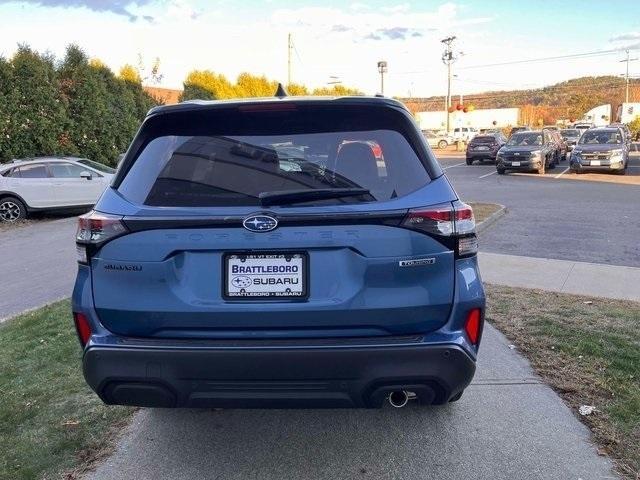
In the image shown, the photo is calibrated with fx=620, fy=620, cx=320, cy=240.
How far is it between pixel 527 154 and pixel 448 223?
24.0 metres

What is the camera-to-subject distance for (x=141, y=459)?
343 centimetres

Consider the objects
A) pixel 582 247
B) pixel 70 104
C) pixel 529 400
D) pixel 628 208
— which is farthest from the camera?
pixel 70 104

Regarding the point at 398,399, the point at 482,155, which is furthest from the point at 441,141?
the point at 398,399

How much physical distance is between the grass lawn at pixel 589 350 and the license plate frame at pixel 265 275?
1.96m

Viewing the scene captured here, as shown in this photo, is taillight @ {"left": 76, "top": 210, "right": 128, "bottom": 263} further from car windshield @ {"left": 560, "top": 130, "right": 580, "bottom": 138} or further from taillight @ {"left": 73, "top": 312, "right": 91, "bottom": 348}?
car windshield @ {"left": 560, "top": 130, "right": 580, "bottom": 138}

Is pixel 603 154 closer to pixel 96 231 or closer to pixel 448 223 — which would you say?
pixel 448 223

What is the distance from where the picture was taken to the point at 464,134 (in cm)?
6150

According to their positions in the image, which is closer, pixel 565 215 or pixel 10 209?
pixel 565 215

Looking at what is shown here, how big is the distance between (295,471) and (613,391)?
2232 mm

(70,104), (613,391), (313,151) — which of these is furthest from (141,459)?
(70,104)

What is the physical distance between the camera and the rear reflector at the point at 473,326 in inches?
114

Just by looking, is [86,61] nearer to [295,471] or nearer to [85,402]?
[85,402]

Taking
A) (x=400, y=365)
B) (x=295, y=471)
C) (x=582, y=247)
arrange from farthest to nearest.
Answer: (x=582, y=247) < (x=295, y=471) < (x=400, y=365)

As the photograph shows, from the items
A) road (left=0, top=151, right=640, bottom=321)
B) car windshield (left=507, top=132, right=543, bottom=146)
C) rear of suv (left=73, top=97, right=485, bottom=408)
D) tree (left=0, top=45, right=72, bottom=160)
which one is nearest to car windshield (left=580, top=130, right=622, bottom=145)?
car windshield (left=507, top=132, right=543, bottom=146)
